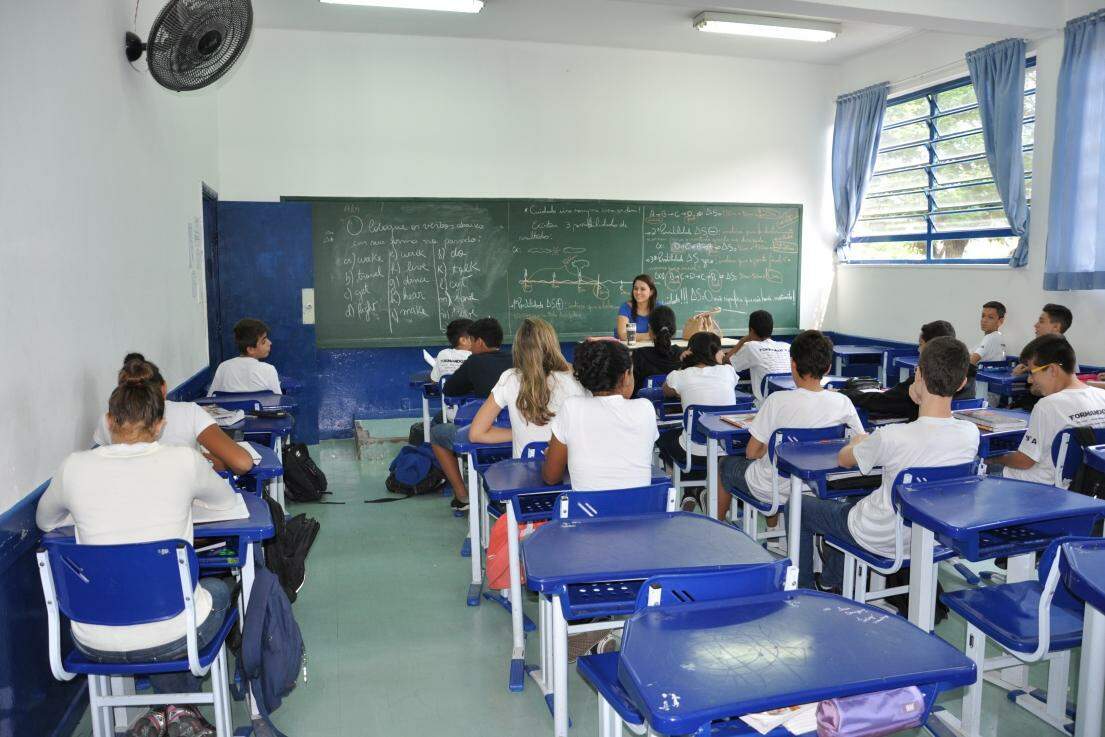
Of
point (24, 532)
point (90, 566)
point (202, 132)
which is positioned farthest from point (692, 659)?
point (202, 132)

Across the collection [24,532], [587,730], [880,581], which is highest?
[24,532]

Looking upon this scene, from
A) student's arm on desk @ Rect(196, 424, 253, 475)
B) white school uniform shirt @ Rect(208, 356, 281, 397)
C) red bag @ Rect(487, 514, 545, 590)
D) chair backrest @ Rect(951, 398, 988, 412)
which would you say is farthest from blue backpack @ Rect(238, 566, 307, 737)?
chair backrest @ Rect(951, 398, 988, 412)

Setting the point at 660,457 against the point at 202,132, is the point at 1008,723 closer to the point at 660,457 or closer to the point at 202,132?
the point at 660,457

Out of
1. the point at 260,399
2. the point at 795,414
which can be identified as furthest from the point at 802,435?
the point at 260,399

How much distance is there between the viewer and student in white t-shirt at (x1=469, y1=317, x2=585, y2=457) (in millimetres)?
3467

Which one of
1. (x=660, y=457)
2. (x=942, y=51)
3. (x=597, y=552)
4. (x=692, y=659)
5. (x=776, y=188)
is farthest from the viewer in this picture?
(x=776, y=188)

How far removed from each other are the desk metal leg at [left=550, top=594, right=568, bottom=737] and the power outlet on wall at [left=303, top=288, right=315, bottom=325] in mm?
5041

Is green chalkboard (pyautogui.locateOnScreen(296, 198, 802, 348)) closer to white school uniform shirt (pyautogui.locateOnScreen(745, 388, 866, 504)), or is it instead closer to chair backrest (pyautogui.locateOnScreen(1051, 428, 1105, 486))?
white school uniform shirt (pyautogui.locateOnScreen(745, 388, 866, 504))

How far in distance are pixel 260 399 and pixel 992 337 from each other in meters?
5.14

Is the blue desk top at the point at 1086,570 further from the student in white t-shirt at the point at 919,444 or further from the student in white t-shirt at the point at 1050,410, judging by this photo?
the student in white t-shirt at the point at 1050,410

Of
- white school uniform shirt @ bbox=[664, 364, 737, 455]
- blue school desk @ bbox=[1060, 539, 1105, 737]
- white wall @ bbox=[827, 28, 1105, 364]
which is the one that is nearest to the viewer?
blue school desk @ bbox=[1060, 539, 1105, 737]

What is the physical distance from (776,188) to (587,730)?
22.6 ft

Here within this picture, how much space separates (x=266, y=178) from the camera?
723 cm

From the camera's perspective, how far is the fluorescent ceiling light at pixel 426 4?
618 centimetres
